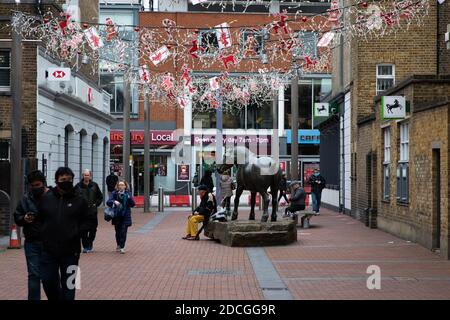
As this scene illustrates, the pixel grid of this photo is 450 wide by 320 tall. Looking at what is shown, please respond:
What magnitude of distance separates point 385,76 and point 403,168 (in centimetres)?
843

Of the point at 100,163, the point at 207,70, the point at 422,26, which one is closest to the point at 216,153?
the point at 207,70

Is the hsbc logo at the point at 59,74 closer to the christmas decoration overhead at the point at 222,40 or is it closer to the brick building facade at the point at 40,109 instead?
the brick building facade at the point at 40,109

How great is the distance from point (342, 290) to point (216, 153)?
4066 centimetres

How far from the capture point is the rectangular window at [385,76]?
93.9 ft

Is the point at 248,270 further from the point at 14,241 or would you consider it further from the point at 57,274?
the point at 14,241

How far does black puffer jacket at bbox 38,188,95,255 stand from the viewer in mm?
8805

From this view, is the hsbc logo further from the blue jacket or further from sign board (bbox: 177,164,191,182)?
sign board (bbox: 177,164,191,182)

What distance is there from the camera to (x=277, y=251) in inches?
707

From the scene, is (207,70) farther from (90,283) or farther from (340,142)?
(90,283)

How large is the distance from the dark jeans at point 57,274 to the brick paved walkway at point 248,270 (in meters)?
2.25

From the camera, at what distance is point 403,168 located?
822 inches

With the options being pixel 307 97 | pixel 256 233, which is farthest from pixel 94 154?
pixel 256 233

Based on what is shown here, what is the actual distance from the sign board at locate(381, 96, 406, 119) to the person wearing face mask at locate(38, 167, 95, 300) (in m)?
12.7

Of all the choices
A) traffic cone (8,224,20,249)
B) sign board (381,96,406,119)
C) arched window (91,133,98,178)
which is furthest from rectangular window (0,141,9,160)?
arched window (91,133,98,178)
